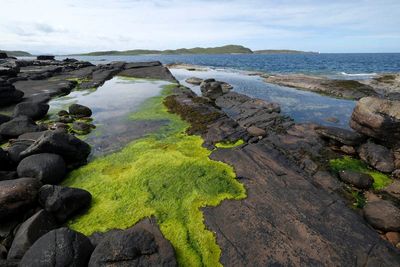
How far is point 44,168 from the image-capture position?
38.4ft

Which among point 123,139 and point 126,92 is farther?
point 126,92

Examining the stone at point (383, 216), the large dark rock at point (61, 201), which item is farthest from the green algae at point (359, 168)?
the large dark rock at point (61, 201)

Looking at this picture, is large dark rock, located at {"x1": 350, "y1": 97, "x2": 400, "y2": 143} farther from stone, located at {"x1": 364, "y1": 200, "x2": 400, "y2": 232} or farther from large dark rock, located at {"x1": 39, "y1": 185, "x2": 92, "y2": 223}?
large dark rock, located at {"x1": 39, "y1": 185, "x2": 92, "y2": 223}

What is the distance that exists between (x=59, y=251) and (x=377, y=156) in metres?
16.0

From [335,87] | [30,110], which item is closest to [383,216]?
[30,110]

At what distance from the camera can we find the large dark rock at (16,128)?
680 inches

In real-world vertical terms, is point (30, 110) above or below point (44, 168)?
below

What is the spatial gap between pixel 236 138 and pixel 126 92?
21286mm

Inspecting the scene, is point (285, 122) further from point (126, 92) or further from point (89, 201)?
point (126, 92)

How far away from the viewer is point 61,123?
66.8ft

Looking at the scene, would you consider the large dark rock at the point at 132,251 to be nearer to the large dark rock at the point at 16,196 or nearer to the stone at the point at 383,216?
the large dark rock at the point at 16,196

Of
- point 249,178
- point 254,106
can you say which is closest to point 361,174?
point 249,178

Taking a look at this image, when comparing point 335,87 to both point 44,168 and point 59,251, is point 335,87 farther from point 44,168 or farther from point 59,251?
point 59,251

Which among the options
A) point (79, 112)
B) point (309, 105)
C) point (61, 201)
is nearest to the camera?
point (61, 201)
